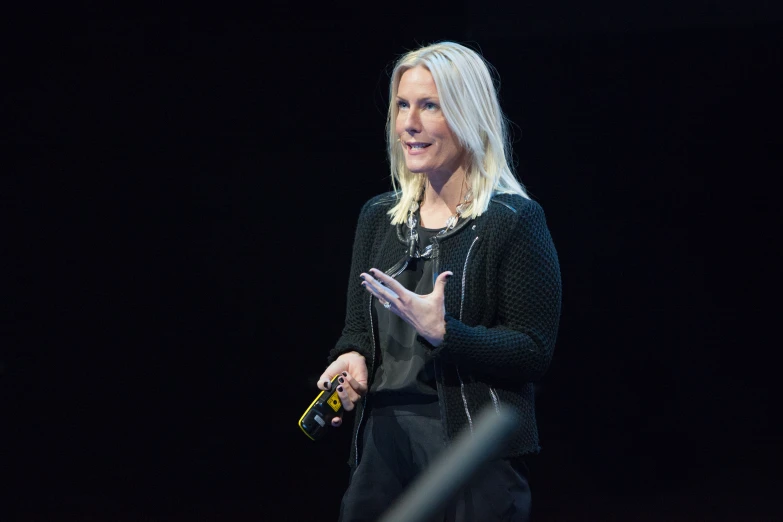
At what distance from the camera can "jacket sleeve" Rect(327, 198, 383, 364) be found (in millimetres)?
1690

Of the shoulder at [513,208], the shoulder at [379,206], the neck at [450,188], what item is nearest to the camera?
the shoulder at [513,208]

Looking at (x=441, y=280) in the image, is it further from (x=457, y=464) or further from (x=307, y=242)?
(x=307, y=242)

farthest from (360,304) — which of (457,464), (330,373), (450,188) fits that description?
(457,464)

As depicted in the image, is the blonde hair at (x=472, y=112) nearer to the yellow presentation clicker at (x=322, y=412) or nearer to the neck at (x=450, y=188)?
the neck at (x=450, y=188)

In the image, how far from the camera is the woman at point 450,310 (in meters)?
1.50

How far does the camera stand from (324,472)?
319 centimetres

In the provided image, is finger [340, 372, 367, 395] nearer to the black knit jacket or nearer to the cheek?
the black knit jacket

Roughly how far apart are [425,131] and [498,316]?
37 cm

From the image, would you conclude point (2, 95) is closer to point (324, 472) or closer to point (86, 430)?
point (86, 430)

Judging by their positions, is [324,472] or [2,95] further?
[324,472]

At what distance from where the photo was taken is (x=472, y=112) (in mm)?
1634

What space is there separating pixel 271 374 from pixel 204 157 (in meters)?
0.79

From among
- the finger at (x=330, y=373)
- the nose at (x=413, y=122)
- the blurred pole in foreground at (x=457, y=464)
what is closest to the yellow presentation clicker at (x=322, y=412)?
the finger at (x=330, y=373)

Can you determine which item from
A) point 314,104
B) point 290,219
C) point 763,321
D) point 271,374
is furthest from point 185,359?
point 763,321
